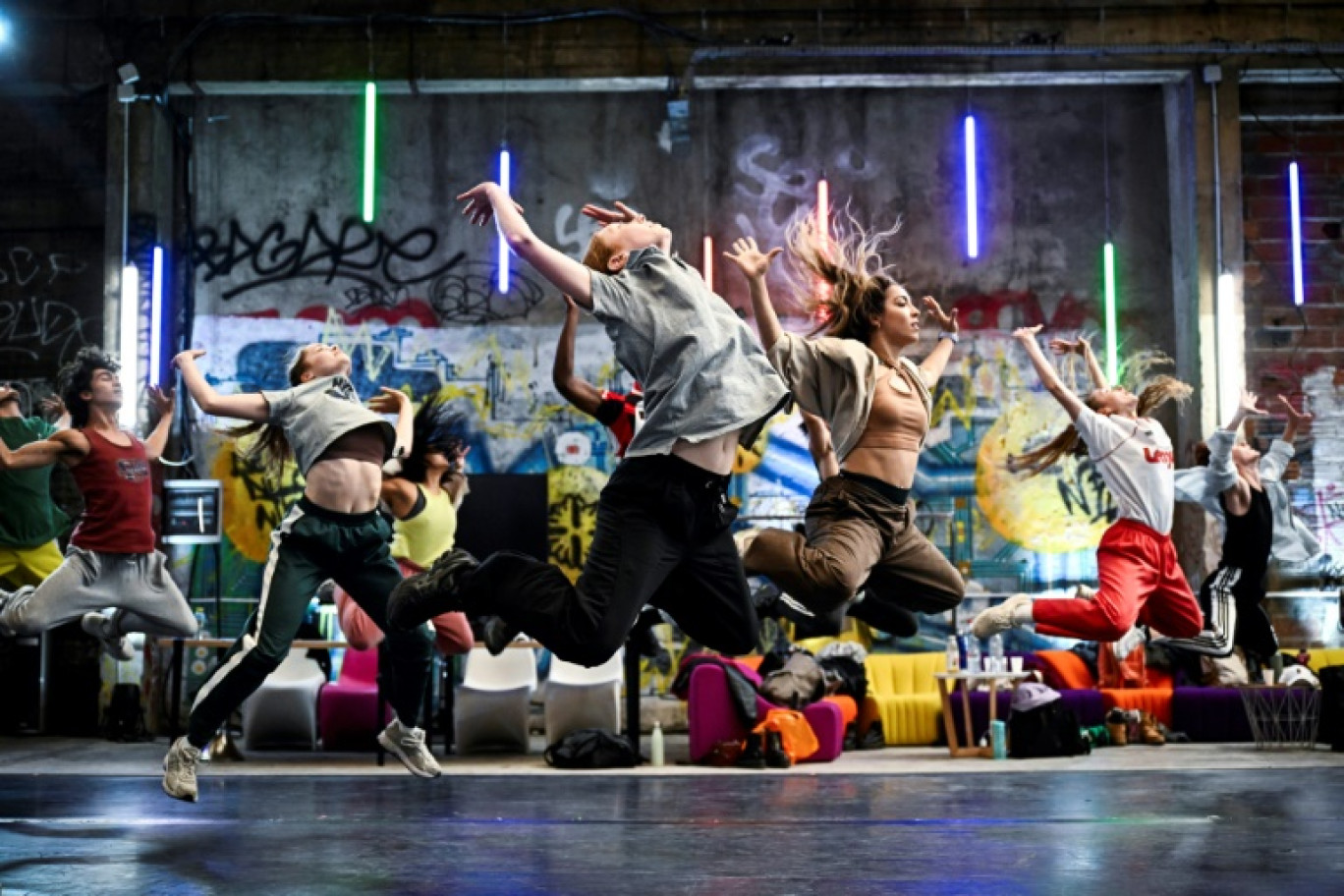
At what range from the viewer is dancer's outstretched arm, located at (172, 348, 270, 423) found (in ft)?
18.2

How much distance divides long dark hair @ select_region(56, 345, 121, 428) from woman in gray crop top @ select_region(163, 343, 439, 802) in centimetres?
128

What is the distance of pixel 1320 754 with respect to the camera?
9555mm

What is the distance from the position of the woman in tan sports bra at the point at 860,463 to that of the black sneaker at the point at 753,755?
3.55m

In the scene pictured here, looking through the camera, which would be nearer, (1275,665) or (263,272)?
(1275,665)

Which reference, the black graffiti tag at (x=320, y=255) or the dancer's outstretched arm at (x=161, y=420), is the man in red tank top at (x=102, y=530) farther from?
the black graffiti tag at (x=320, y=255)

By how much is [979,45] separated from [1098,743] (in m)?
5.17

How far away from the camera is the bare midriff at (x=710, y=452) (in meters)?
4.32

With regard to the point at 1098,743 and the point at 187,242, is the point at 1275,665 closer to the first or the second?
the point at 1098,743

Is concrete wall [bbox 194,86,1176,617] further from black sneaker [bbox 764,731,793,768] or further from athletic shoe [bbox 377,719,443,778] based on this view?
athletic shoe [bbox 377,719,443,778]

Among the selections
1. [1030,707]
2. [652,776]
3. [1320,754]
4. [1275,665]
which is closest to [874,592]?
[652,776]

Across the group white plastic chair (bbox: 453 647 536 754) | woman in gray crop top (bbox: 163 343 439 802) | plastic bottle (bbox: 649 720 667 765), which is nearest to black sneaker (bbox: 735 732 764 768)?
plastic bottle (bbox: 649 720 667 765)

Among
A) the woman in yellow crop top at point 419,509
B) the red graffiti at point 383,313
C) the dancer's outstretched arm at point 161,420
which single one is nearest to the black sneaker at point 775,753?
the woman in yellow crop top at point 419,509

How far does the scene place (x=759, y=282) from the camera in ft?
15.9

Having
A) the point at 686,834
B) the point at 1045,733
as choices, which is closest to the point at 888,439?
the point at 686,834
